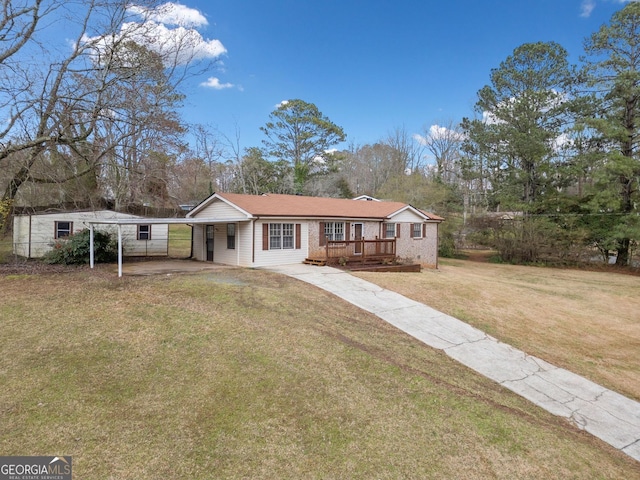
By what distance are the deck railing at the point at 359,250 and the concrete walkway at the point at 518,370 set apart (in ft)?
15.5

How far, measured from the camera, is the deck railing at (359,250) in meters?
15.4

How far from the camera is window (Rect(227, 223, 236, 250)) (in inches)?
576

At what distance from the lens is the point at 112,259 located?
1424 centimetres

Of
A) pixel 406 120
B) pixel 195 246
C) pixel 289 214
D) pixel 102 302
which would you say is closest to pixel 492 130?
pixel 406 120

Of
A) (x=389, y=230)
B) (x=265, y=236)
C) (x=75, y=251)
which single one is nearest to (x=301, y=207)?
(x=265, y=236)

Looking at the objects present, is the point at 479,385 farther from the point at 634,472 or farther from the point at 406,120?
the point at 406,120

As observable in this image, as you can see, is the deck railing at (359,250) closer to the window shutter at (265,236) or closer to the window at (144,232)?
the window shutter at (265,236)

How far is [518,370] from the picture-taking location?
21.6ft

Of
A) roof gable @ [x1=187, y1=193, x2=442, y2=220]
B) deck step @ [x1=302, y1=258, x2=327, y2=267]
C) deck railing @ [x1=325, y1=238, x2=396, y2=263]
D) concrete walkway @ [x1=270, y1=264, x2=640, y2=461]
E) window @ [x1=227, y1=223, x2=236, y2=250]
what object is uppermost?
roof gable @ [x1=187, y1=193, x2=442, y2=220]

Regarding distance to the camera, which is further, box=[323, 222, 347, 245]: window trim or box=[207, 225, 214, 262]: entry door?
box=[323, 222, 347, 245]: window trim

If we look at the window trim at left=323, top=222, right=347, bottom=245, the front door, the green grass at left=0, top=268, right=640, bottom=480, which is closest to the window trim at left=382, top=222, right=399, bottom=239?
the window trim at left=323, top=222, right=347, bottom=245

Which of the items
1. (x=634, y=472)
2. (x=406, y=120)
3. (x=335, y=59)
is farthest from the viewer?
(x=406, y=120)

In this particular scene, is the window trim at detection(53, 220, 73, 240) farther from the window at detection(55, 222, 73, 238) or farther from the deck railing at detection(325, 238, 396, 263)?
the deck railing at detection(325, 238, 396, 263)

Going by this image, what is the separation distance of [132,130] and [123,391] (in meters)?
12.0
